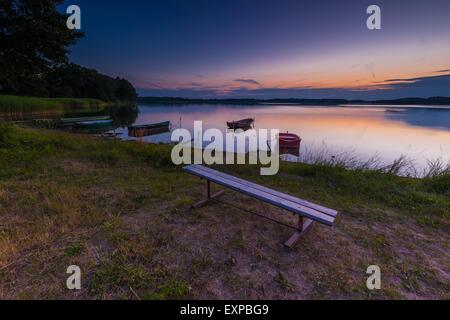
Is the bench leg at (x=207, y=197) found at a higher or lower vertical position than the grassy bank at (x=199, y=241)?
higher

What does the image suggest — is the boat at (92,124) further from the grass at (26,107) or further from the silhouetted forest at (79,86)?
the silhouetted forest at (79,86)

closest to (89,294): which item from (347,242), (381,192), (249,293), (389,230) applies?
(249,293)

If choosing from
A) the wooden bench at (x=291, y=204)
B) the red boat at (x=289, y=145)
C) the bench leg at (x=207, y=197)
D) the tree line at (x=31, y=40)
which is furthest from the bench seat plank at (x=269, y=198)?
the red boat at (x=289, y=145)

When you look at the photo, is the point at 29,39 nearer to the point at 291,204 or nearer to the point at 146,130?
the point at 291,204

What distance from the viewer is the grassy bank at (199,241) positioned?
208cm

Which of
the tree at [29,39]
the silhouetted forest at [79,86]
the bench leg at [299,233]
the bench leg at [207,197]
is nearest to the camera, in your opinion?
the bench leg at [299,233]

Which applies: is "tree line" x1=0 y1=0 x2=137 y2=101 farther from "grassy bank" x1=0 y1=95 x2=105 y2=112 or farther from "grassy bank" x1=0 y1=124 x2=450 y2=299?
"grassy bank" x1=0 y1=95 x2=105 y2=112

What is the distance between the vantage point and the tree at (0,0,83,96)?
692 centimetres

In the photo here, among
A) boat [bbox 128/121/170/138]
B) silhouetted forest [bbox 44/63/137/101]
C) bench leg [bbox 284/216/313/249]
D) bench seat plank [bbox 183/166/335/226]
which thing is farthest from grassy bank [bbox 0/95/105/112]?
bench leg [bbox 284/216/313/249]

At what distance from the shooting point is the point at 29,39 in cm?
707

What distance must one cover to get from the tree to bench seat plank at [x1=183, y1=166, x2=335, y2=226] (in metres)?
7.51

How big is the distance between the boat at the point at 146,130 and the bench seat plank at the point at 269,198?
18.4 meters

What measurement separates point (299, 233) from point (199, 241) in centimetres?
132

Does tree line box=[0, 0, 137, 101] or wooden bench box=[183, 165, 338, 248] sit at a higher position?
tree line box=[0, 0, 137, 101]
